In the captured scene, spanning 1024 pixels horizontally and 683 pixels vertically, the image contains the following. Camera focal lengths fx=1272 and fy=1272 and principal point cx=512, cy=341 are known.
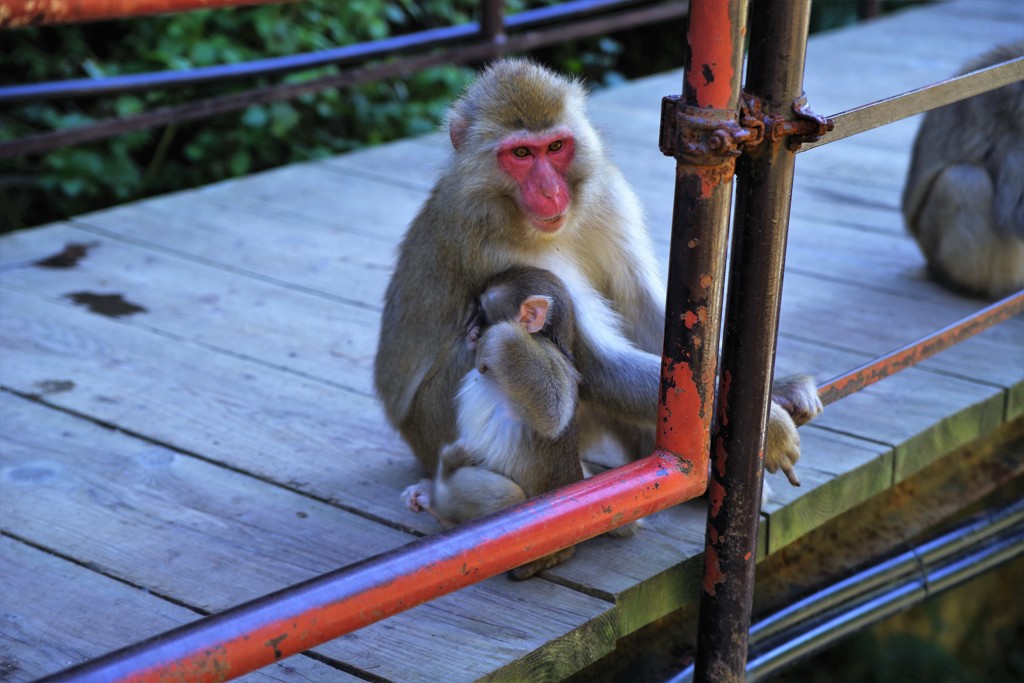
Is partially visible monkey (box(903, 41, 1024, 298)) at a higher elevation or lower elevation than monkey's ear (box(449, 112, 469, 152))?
lower

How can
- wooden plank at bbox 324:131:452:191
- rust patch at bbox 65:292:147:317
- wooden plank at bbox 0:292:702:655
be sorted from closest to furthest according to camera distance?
1. wooden plank at bbox 0:292:702:655
2. rust patch at bbox 65:292:147:317
3. wooden plank at bbox 324:131:452:191

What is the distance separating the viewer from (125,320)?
9.57ft

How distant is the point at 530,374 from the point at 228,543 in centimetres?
60

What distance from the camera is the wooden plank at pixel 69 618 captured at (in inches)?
67.4

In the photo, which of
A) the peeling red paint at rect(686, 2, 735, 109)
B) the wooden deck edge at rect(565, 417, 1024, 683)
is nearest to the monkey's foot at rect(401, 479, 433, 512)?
the wooden deck edge at rect(565, 417, 1024, 683)

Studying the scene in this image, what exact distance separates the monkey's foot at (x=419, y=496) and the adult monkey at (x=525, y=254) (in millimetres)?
44

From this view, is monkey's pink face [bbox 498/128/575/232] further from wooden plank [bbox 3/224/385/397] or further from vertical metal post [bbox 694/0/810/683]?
wooden plank [bbox 3/224/385/397]

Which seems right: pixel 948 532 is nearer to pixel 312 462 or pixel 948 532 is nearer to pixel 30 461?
pixel 312 462

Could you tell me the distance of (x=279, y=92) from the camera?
385 cm

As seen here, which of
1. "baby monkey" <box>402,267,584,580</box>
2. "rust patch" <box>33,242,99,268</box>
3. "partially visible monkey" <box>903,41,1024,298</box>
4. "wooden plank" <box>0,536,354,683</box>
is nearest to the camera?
"wooden plank" <box>0,536,354,683</box>

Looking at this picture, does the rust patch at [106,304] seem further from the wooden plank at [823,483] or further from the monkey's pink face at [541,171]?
the wooden plank at [823,483]

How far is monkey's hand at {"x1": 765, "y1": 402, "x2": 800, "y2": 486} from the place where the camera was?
6.21ft

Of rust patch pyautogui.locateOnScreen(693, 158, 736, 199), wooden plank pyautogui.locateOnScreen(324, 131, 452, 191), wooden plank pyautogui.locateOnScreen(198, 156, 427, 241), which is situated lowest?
wooden plank pyautogui.locateOnScreen(198, 156, 427, 241)

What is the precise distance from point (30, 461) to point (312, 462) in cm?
50
